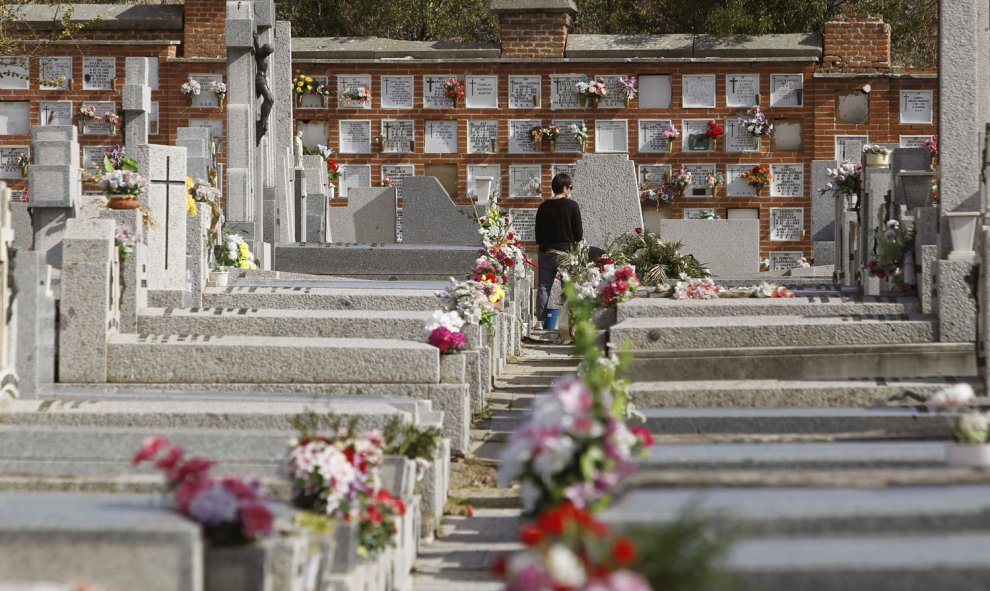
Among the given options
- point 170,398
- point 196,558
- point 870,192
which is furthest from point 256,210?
point 196,558

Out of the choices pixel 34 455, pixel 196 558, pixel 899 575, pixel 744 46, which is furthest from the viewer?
pixel 744 46

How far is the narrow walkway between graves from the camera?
7.27m

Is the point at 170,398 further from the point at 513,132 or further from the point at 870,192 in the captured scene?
the point at 513,132

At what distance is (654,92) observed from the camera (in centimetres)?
2125

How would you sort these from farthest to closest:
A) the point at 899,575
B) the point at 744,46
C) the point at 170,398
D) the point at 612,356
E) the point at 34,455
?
the point at 744,46
the point at 612,356
the point at 170,398
the point at 34,455
the point at 899,575

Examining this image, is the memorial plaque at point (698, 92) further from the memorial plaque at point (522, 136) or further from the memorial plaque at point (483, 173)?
the memorial plaque at point (483, 173)

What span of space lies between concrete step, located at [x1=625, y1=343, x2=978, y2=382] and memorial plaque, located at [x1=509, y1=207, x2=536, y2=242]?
39.0 feet

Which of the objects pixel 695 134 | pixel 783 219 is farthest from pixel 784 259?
pixel 695 134

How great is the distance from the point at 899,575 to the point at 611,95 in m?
17.5

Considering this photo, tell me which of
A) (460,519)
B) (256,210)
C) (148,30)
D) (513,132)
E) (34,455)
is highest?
(148,30)

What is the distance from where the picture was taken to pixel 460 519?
27.7 feet

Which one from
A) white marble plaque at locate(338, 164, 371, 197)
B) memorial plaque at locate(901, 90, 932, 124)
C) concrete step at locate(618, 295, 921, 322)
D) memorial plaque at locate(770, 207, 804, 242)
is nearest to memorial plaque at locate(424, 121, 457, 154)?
white marble plaque at locate(338, 164, 371, 197)

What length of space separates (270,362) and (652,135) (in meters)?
12.9

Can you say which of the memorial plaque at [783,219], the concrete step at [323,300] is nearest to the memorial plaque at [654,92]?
the memorial plaque at [783,219]
